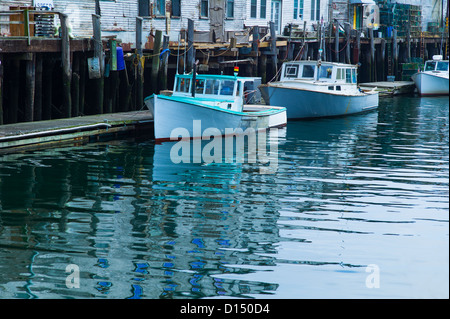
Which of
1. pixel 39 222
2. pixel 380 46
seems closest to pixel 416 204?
pixel 39 222

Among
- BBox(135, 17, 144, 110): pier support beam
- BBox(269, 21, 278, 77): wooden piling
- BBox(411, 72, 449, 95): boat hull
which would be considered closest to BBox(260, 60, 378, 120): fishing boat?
BBox(269, 21, 278, 77): wooden piling

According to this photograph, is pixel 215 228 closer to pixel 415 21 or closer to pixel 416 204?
pixel 416 204

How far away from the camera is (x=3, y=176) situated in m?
16.1

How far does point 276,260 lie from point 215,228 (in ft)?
6.57

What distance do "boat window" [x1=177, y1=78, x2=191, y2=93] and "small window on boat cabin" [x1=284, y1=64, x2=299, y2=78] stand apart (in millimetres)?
8174

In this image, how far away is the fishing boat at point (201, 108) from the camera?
2141 cm

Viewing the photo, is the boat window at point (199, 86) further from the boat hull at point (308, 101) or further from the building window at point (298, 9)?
the building window at point (298, 9)

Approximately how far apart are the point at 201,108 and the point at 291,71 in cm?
1004

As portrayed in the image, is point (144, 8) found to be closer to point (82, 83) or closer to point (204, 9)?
point (204, 9)

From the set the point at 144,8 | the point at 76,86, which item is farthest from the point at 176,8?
the point at 76,86

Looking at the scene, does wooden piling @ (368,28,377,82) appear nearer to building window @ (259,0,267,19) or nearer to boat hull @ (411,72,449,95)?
boat hull @ (411,72,449,95)

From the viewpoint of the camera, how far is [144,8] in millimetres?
30906

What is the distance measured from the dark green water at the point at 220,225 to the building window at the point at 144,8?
11.3 m

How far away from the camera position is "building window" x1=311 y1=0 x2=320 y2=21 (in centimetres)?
4512
